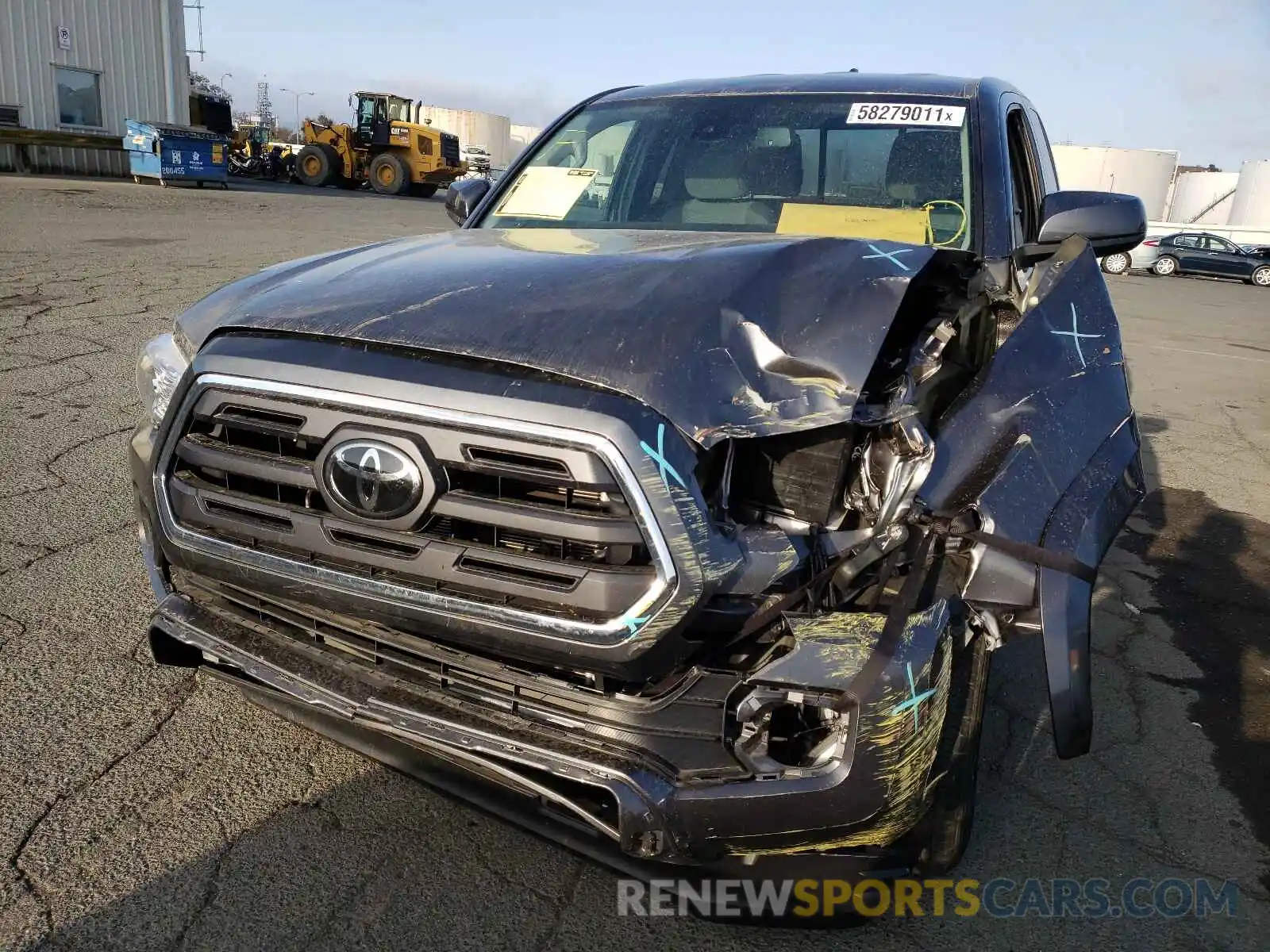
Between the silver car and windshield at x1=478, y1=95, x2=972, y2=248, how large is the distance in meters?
27.1

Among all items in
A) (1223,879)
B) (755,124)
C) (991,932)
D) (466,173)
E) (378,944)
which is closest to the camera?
(378,944)

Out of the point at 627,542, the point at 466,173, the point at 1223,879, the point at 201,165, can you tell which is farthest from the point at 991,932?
the point at 466,173

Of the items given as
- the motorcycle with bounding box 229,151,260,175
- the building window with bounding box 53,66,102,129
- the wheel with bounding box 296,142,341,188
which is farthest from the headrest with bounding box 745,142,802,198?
the motorcycle with bounding box 229,151,260,175

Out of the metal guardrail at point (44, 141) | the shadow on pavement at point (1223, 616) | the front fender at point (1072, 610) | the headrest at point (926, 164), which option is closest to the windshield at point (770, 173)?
the headrest at point (926, 164)

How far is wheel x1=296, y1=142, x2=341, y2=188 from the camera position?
30.5 meters

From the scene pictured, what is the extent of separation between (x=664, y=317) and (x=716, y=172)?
1.63 m

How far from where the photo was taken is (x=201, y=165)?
933 inches

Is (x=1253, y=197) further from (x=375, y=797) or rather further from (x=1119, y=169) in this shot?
(x=375, y=797)

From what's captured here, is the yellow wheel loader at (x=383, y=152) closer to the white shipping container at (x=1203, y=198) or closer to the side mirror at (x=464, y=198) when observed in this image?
the side mirror at (x=464, y=198)

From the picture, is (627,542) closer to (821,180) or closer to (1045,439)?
(1045,439)

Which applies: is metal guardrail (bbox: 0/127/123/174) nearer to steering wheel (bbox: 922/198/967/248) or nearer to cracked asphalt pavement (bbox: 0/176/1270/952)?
cracked asphalt pavement (bbox: 0/176/1270/952)

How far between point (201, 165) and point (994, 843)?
25.7 m

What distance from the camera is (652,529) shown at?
1696 mm

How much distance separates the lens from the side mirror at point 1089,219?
2.95m
